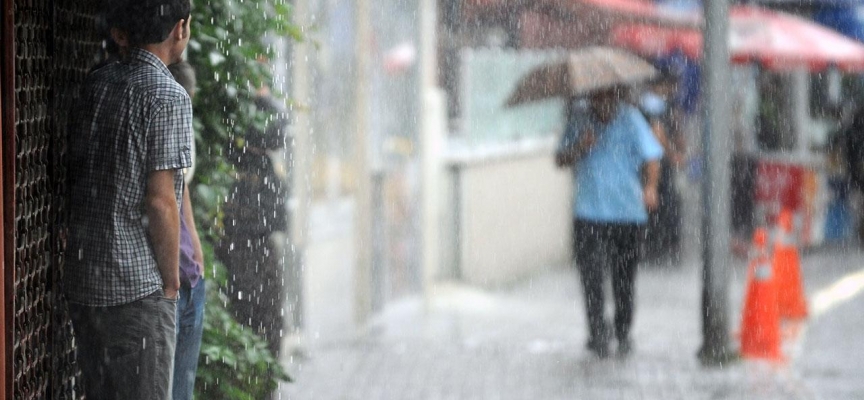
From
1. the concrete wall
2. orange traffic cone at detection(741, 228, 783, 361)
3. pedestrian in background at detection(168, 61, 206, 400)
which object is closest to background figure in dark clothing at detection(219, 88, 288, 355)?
pedestrian in background at detection(168, 61, 206, 400)

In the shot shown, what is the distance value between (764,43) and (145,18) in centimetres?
933

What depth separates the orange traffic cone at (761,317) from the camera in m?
7.93

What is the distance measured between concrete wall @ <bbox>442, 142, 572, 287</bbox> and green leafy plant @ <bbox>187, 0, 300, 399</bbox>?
5.23 meters

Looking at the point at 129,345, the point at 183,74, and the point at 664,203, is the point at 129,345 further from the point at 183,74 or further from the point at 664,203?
the point at 664,203

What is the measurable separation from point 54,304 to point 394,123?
8.65 meters

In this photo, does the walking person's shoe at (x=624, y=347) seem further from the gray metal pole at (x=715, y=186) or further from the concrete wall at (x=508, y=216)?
the concrete wall at (x=508, y=216)

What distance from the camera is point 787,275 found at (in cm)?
892

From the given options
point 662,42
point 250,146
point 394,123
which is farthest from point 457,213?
point 250,146

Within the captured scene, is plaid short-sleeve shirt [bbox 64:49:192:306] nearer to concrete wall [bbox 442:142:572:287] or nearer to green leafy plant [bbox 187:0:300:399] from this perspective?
green leafy plant [bbox 187:0:300:399]

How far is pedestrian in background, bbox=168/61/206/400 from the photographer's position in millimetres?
4145

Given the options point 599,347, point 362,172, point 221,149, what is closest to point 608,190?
point 599,347

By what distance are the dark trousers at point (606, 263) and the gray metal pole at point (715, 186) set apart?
1.33ft

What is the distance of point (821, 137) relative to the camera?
1703 cm

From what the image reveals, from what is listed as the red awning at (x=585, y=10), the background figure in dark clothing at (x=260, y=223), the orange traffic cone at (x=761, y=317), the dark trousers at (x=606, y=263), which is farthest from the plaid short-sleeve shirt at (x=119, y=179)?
the red awning at (x=585, y=10)
